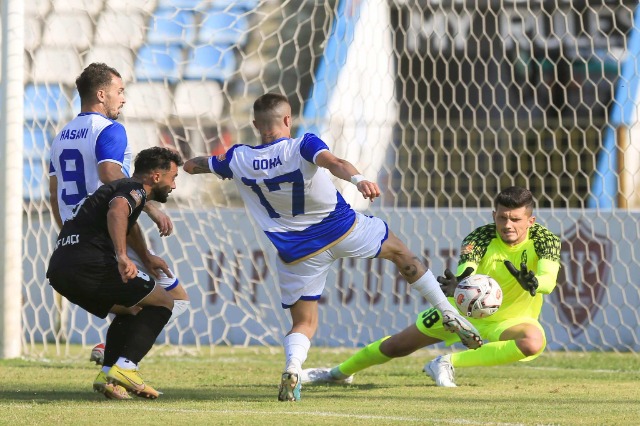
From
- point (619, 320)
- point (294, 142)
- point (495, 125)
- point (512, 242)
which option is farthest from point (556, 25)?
point (294, 142)

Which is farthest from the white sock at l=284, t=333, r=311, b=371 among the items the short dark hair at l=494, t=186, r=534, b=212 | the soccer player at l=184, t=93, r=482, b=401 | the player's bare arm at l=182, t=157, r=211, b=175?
the short dark hair at l=494, t=186, r=534, b=212

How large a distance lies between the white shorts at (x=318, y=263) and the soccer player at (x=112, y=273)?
71 centimetres

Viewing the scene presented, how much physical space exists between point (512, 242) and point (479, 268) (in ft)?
0.87

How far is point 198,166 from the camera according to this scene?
20.7 ft

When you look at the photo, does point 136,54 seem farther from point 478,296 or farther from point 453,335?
point 478,296

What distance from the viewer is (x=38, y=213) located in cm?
920

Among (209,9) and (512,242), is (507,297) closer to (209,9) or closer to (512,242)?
(512,242)

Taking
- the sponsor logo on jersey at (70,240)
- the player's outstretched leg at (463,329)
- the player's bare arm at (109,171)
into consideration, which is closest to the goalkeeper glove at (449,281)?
the player's outstretched leg at (463,329)

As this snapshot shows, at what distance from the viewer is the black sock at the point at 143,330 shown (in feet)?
19.1

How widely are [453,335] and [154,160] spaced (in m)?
2.11

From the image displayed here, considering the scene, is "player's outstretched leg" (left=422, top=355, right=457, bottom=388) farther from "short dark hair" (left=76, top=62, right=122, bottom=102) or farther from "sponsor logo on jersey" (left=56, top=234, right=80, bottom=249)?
"short dark hair" (left=76, top=62, right=122, bottom=102)

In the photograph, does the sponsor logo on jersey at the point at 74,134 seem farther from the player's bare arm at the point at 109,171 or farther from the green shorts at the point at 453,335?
the green shorts at the point at 453,335

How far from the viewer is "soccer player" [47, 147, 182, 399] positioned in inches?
221

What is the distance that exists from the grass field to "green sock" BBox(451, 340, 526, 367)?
16 centimetres
